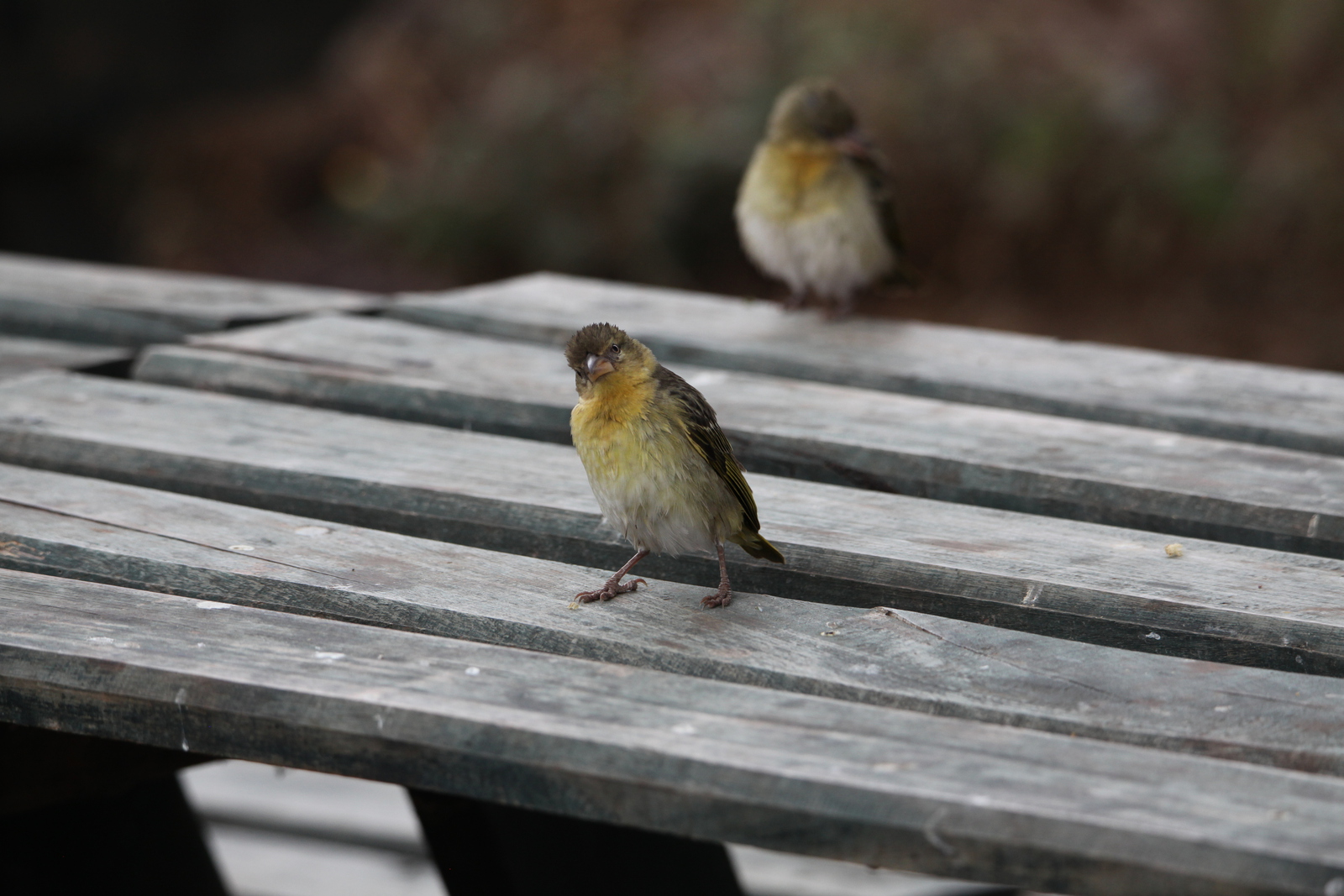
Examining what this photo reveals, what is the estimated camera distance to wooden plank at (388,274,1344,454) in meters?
2.97

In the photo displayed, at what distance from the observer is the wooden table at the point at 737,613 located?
57.6 inches

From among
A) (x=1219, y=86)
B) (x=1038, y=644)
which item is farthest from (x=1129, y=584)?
(x=1219, y=86)

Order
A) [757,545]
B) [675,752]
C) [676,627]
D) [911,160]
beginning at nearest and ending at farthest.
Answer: [675,752] < [676,627] < [757,545] < [911,160]

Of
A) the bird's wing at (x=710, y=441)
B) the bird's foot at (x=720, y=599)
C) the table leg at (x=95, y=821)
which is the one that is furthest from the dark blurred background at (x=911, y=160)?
the bird's foot at (x=720, y=599)

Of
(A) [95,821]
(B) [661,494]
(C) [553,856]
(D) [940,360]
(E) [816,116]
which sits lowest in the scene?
(A) [95,821]

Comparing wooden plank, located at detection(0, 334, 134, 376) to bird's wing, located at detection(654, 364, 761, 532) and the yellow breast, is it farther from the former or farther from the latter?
the yellow breast

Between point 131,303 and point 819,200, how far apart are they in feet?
6.09

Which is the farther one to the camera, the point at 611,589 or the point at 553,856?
the point at 553,856

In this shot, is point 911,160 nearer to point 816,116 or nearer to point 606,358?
point 816,116

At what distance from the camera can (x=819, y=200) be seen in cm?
427

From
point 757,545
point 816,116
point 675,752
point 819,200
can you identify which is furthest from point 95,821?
point 816,116

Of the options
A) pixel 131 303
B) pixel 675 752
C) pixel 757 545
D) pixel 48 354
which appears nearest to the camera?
pixel 675 752

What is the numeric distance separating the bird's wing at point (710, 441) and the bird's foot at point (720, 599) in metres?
0.15

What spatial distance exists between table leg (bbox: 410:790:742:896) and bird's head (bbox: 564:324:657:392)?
26.2 inches
